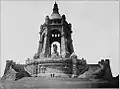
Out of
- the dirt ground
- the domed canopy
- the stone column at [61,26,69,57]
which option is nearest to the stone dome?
the domed canopy

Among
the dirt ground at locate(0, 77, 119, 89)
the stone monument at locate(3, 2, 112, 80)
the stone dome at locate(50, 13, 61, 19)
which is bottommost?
the dirt ground at locate(0, 77, 119, 89)

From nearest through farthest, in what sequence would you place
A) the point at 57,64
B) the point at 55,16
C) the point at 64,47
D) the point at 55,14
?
the point at 57,64, the point at 64,47, the point at 55,16, the point at 55,14

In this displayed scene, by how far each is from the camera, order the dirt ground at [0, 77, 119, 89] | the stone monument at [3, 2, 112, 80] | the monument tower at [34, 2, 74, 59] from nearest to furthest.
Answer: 1. the dirt ground at [0, 77, 119, 89]
2. the stone monument at [3, 2, 112, 80]
3. the monument tower at [34, 2, 74, 59]

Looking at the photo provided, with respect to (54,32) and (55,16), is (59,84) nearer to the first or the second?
(54,32)

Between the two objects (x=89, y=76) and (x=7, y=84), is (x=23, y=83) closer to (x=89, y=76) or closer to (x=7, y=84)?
(x=7, y=84)

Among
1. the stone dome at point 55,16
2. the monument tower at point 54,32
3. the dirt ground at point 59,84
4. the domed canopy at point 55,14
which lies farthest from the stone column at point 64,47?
the dirt ground at point 59,84

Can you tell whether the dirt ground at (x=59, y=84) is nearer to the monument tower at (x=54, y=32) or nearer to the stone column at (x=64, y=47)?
the stone column at (x=64, y=47)

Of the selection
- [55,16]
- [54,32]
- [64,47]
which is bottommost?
[64,47]

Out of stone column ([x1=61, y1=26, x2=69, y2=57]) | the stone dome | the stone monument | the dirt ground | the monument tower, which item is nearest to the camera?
the dirt ground

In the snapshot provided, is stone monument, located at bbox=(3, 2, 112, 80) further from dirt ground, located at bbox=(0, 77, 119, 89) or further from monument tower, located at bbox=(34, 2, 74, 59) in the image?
dirt ground, located at bbox=(0, 77, 119, 89)

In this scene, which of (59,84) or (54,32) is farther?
(54,32)

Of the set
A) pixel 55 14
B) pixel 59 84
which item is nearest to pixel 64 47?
pixel 55 14

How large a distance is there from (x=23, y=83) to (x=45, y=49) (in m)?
13.3

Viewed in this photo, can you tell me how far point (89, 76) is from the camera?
1075 inches
